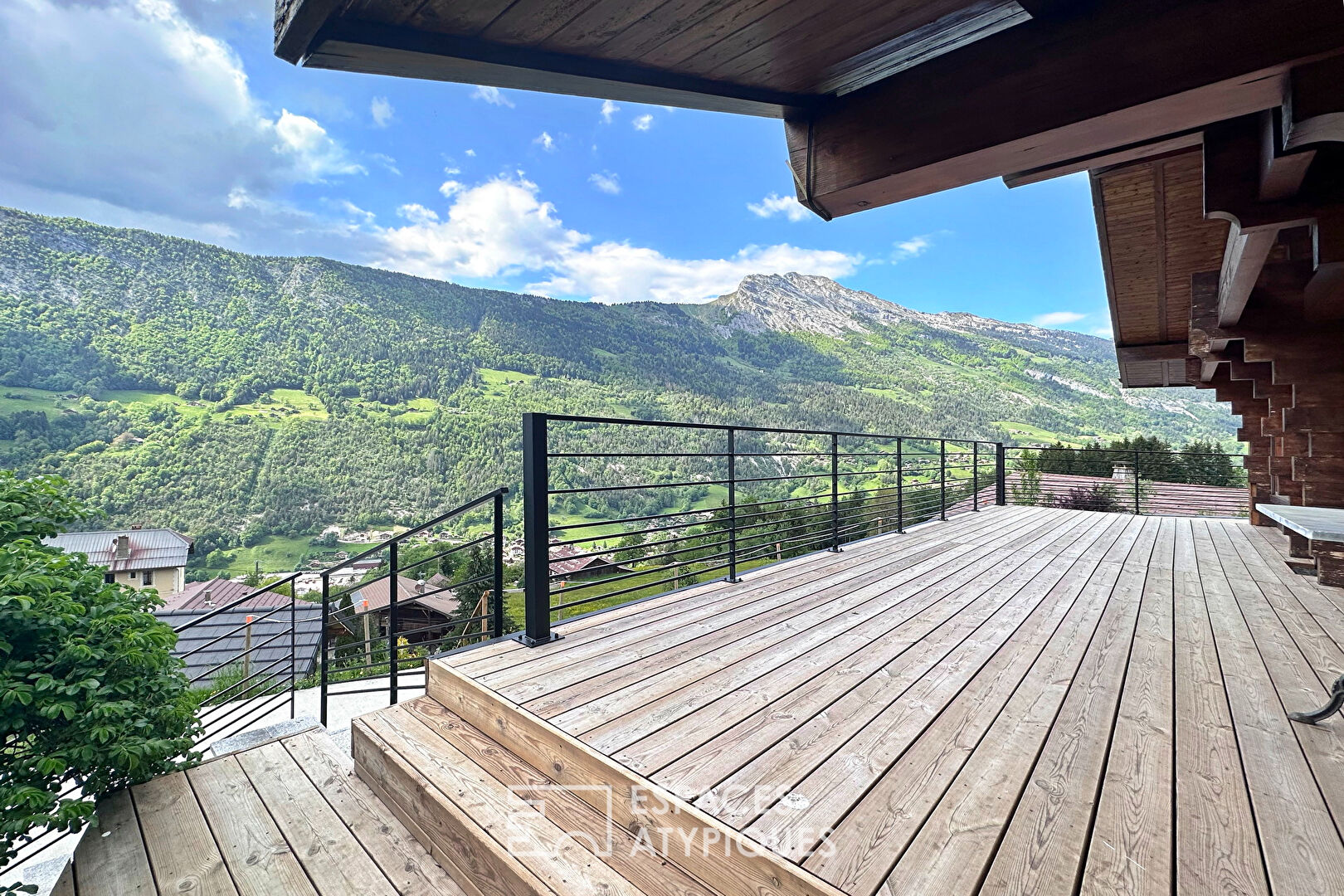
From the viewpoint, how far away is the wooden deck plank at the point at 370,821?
4.39 ft

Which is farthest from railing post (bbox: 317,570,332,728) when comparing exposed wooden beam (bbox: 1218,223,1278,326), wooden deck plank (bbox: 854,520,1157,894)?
exposed wooden beam (bbox: 1218,223,1278,326)

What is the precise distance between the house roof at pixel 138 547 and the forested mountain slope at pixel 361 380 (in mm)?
6904

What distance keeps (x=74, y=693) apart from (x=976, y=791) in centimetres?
249

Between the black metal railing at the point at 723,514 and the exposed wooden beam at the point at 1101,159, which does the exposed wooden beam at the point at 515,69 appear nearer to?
the exposed wooden beam at the point at 1101,159

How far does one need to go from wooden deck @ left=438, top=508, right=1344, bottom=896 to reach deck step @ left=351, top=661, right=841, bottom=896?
0.14 ft

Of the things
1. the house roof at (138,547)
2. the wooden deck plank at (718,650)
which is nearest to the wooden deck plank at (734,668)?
the wooden deck plank at (718,650)

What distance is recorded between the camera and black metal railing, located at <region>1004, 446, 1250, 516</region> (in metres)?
7.85

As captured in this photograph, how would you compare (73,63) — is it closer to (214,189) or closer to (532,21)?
(214,189)

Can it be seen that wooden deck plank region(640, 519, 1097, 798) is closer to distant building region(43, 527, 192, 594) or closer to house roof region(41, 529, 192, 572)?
distant building region(43, 527, 192, 594)

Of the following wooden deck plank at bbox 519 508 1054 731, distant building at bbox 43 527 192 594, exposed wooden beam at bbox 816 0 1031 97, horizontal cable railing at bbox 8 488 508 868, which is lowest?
distant building at bbox 43 527 192 594

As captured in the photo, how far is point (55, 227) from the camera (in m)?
46.0

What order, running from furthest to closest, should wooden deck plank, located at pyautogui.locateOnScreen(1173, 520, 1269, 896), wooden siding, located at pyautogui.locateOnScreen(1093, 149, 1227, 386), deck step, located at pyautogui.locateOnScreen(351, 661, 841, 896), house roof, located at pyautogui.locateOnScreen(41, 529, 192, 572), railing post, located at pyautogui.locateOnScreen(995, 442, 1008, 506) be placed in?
1. house roof, located at pyautogui.locateOnScreen(41, 529, 192, 572)
2. railing post, located at pyautogui.locateOnScreen(995, 442, 1008, 506)
3. wooden siding, located at pyautogui.locateOnScreen(1093, 149, 1227, 386)
4. deck step, located at pyautogui.locateOnScreen(351, 661, 841, 896)
5. wooden deck plank, located at pyautogui.locateOnScreen(1173, 520, 1269, 896)

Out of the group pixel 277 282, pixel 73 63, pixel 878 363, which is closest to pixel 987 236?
pixel 878 363

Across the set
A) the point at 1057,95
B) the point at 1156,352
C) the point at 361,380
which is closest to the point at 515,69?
the point at 1057,95
